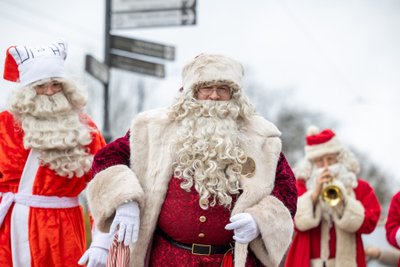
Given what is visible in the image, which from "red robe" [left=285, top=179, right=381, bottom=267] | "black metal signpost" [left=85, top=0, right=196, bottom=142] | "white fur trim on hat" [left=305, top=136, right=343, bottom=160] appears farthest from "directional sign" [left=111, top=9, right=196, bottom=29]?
"red robe" [left=285, top=179, right=381, bottom=267]

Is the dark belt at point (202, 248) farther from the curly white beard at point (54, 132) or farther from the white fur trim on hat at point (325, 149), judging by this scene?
the white fur trim on hat at point (325, 149)

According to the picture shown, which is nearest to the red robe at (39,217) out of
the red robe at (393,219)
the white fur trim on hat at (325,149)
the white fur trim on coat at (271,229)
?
the white fur trim on coat at (271,229)

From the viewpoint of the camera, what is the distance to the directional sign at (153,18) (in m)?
9.84

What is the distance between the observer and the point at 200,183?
4641mm

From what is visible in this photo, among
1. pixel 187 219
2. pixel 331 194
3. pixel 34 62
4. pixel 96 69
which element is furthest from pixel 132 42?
pixel 187 219

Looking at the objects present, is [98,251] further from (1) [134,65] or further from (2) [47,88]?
(1) [134,65]

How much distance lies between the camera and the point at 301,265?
27.7 feet

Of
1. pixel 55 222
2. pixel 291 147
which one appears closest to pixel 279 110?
pixel 291 147

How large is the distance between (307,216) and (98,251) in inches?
160

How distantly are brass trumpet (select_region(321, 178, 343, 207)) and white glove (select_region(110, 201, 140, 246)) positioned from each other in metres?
4.28

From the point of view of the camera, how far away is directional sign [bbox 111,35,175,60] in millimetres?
10211

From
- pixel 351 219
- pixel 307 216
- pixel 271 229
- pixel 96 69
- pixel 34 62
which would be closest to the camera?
pixel 271 229

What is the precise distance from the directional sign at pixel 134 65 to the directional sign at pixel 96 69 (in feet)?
1.02

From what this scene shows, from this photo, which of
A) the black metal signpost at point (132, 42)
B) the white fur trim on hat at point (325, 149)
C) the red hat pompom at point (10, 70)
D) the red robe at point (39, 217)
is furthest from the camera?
the black metal signpost at point (132, 42)
